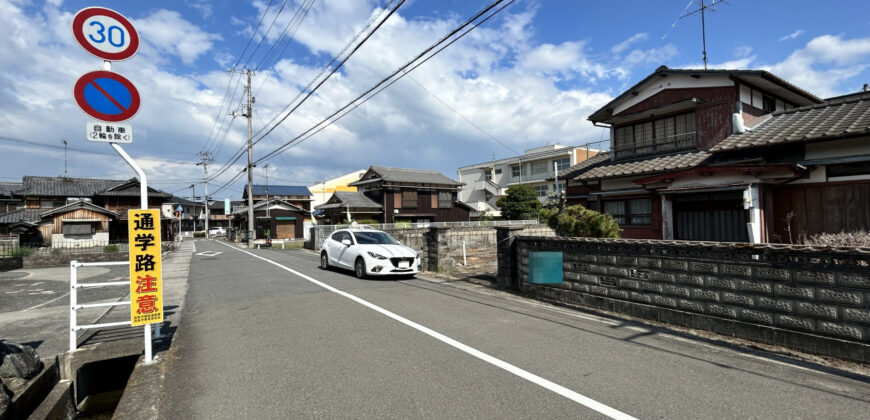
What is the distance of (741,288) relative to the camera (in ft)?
17.1

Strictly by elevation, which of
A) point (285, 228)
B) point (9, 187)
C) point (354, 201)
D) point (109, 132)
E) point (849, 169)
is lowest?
point (285, 228)

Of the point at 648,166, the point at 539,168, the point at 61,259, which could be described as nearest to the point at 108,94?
the point at 648,166

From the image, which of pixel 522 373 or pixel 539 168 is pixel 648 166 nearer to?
pixel 522 373

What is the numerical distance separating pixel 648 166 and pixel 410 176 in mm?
30025

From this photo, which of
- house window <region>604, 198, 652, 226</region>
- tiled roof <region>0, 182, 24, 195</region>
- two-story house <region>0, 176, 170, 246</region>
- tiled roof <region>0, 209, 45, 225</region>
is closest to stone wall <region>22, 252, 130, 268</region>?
two-story house <region>0, 176, 170, 246</region>

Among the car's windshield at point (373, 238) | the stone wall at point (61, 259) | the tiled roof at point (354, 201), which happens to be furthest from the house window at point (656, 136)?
the tiled roof at point (354, 201)

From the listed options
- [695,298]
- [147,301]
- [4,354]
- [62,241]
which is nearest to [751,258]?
[695,298]

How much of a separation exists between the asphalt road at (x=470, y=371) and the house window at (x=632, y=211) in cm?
889

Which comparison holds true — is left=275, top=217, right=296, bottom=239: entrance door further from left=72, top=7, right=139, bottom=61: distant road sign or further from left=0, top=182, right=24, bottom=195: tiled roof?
left=72, top=7, right=139, bottom=61: distant road sign

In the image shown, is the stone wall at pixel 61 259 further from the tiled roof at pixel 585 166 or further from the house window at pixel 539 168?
the house window at pixel 539 168

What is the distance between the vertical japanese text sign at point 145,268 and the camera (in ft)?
13.7

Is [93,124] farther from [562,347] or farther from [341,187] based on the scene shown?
[341,187]

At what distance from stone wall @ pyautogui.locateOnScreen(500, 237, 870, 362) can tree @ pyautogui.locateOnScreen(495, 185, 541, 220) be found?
30.3 metres

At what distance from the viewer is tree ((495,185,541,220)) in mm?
37219
